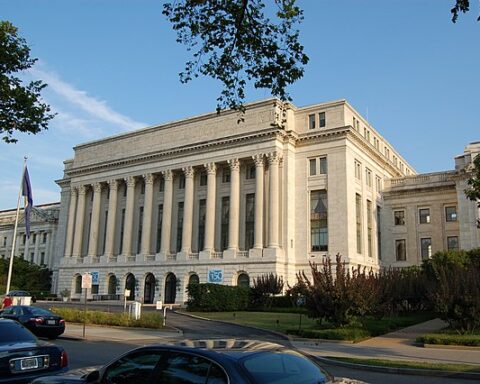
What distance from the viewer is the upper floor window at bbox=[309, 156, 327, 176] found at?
56.9 metres

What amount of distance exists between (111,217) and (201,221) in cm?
1481

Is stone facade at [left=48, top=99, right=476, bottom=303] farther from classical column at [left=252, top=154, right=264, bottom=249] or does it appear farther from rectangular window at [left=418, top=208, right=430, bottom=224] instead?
rectangular window at [left=418, top=208, right=430, bottom=224]

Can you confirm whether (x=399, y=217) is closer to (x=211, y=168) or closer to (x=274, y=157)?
(x=274, y=157)

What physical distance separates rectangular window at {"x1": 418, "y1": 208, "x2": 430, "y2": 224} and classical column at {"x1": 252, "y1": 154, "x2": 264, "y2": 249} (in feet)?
70.5

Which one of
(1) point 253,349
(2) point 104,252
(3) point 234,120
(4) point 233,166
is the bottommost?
(1) point 253,349

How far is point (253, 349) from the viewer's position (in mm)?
5406

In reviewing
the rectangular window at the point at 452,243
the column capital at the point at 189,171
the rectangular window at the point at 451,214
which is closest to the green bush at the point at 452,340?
the rectangular window at the point at 452,243

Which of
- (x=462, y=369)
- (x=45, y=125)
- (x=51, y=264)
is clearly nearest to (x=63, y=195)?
(x=51, y=264)

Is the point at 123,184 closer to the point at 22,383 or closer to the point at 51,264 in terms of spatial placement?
the point at 51,264

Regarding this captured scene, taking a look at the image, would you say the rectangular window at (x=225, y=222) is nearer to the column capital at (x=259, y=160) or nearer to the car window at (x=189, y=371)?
the column capital at (x=259, y=160)

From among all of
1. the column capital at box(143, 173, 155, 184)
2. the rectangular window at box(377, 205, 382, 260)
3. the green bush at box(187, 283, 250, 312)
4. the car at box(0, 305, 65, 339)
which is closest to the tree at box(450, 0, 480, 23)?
the car at box(0, 305, 65, 339)

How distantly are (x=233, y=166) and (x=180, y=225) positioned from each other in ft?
37.6

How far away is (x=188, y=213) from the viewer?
203ft

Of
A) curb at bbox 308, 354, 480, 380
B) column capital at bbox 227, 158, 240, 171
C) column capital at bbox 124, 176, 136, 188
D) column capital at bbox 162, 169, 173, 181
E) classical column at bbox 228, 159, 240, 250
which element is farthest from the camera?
column capital at bbox 124, 176, 136, 188
